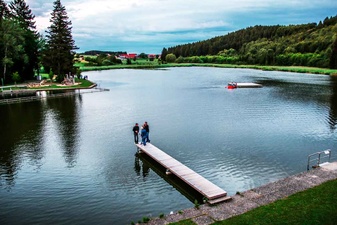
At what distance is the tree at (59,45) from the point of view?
70.8 meters

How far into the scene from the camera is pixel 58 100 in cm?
4869

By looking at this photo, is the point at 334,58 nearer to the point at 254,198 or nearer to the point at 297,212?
the point at 254,198

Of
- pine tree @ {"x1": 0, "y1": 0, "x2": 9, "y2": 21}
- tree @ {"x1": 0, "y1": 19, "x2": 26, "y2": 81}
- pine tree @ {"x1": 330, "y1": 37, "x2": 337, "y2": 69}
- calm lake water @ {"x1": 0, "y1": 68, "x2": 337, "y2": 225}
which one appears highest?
pine tree @ {"x1": 0, "y1": 0, "x2": 9, "y2": 21}

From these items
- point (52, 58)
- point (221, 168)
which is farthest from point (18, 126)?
point (52, 58)

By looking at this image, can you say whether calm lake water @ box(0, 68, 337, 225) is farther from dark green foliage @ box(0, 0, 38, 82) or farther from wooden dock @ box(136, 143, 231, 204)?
dark green foliage @ box(0, 0, 38, 82)

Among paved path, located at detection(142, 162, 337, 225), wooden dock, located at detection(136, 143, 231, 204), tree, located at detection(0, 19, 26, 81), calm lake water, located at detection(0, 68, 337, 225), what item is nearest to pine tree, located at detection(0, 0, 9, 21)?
tree, located at detection(0, 19, 26, 81)

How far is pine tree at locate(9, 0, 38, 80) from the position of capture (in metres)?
70.2

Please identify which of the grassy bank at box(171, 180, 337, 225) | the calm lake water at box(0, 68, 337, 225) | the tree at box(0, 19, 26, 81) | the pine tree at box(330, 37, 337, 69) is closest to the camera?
the grassy bank at box(171, 180, 337, 225)

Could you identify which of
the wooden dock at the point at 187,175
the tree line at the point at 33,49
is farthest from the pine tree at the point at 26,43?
the wooden dock at the point at 187,175

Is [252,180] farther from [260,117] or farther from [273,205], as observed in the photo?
[260,117]

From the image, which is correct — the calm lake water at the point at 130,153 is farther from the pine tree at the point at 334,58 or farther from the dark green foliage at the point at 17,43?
the pine tree at the point at 334,58

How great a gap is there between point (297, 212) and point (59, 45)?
6879cm

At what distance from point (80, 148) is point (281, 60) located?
13542cm

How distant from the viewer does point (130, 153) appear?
2248cm
